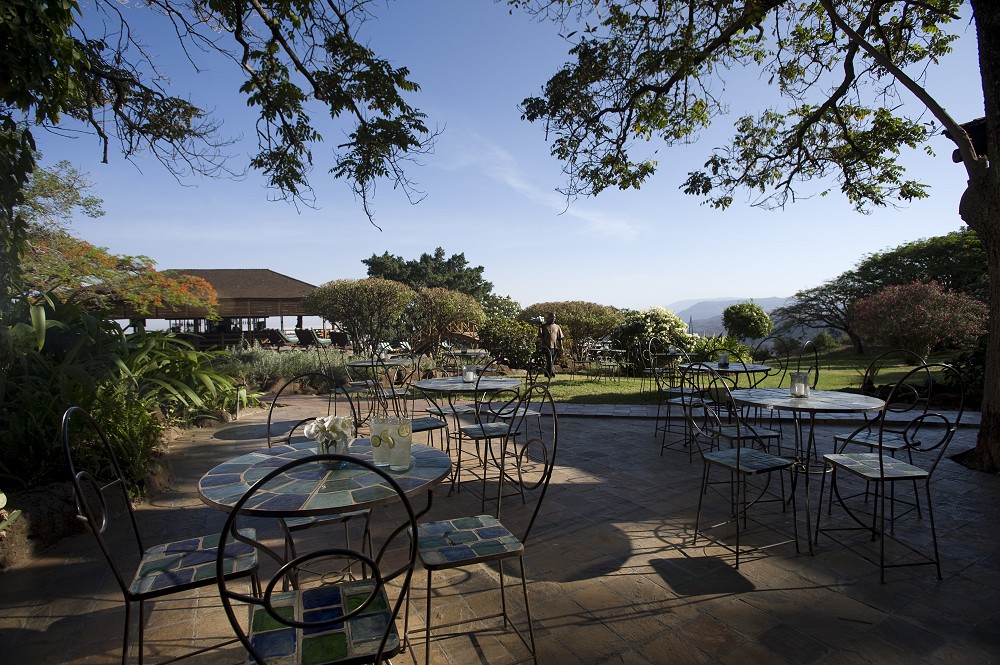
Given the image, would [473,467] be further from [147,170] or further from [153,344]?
[147,170]

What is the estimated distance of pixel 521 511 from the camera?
11.0 ft

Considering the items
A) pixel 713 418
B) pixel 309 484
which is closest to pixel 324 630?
pixel 309 484

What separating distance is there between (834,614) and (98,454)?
436 cm

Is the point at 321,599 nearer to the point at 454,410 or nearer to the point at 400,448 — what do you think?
the point at 400,448

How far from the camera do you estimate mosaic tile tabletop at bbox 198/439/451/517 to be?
1.51 metres

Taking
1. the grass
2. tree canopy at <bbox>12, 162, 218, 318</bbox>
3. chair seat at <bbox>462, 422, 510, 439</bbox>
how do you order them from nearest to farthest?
chair seat at <bbox>462, 422, 510, 439</bbox> < tree canopy at <bbox>12, 162, 218, 318</bbox> < the grass

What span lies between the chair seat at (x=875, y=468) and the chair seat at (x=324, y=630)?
232 cm

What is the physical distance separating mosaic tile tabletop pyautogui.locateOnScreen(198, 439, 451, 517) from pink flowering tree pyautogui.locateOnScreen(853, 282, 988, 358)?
13.9 m

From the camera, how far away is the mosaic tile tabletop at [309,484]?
1.51 m

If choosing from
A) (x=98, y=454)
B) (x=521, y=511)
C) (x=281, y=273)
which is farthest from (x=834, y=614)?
(x=281, y=273)

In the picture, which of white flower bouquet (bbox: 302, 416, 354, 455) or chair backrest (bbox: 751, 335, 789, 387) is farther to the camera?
chair backrest (bbox: 751, 335, 789, 387)

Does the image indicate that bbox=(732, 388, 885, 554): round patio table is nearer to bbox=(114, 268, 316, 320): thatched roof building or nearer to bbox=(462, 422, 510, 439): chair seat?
bbox=(462, 422, 510, 439): chair seat

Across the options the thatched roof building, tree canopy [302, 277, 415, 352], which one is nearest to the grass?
tree canopy [302, 277, 415, 352]

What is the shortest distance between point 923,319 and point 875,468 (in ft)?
40.0
